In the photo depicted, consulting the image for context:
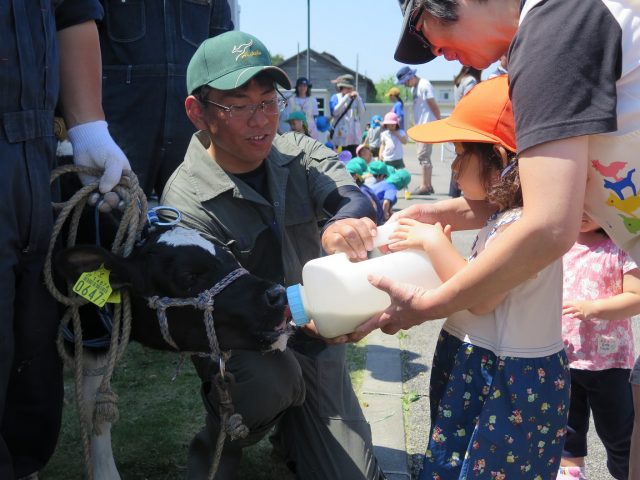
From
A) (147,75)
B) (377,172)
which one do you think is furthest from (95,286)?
(377,172)

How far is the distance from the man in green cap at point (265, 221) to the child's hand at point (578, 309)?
2.70 feet

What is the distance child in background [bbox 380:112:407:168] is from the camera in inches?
453

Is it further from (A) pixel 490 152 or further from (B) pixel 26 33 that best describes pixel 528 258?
(B) pixel 26 33

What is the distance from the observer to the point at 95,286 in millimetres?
2199

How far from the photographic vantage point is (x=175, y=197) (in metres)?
2.70

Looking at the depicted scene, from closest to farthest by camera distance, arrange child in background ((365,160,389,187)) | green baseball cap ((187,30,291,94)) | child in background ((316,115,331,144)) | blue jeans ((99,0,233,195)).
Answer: green baseball cap ((187,30,291,94)) < blue jeans ((99,0,233,195)) < child in background ((365,160,389,187)) < child in background ((316,115,331,144))

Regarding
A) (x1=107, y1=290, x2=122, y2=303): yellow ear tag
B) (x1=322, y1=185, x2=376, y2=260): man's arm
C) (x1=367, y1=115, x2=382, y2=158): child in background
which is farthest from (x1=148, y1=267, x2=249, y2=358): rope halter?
(x1=367, y1=115, x2=382, y2=158): child in background

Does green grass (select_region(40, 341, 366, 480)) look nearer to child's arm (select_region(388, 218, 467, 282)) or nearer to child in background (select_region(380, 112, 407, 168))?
child's arm (select_region(388, 218, 467, 282))

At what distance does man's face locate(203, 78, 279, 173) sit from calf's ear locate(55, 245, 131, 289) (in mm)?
683

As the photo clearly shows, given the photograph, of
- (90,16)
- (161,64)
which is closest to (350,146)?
(161,64)

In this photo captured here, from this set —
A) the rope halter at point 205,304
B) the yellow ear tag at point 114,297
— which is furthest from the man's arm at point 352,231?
the yellow ear tag at point 114,297

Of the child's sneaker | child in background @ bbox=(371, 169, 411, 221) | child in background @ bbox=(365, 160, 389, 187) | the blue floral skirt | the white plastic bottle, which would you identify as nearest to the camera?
the blue floral skirt

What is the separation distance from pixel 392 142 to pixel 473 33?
9854 mm

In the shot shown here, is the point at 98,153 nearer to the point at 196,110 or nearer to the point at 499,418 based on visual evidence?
the point at 196,110
